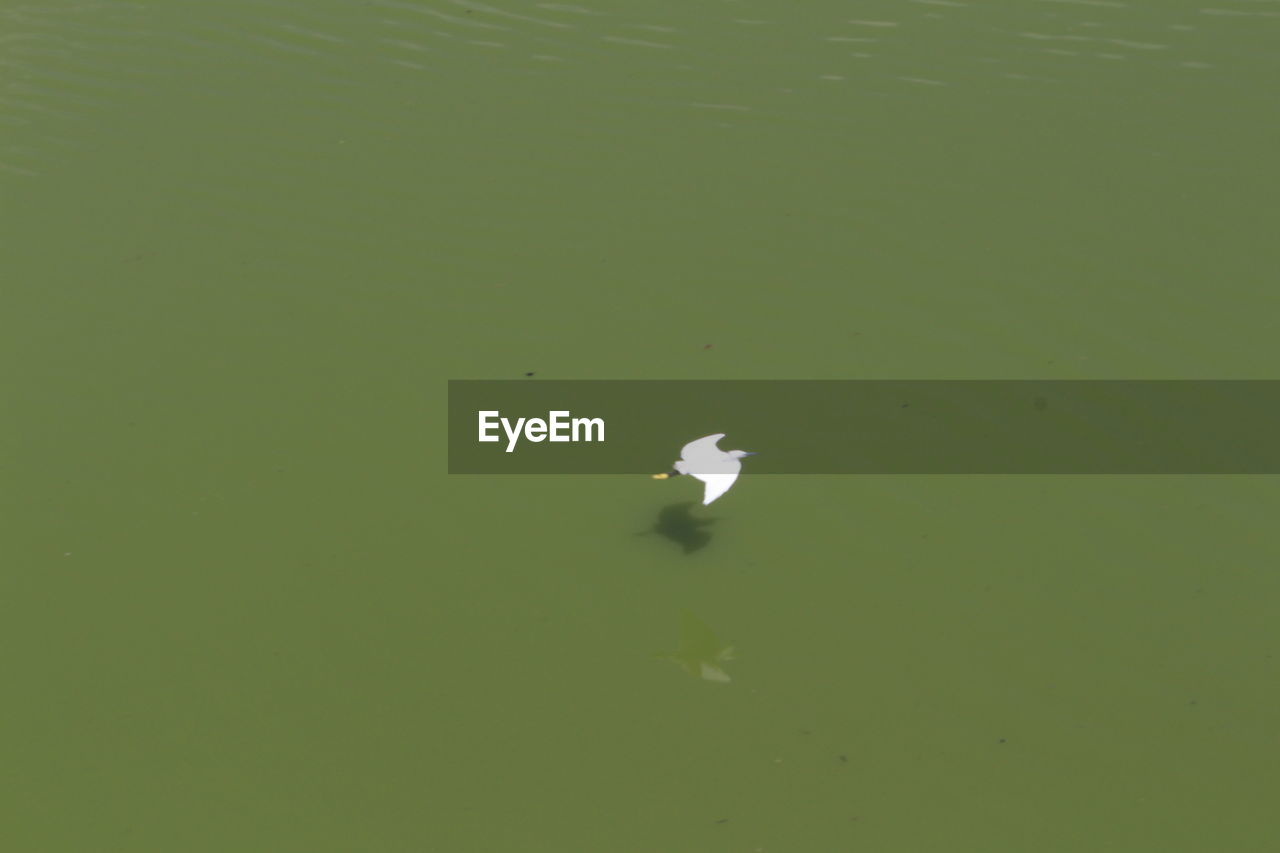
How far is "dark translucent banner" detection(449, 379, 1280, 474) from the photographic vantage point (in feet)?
11.4

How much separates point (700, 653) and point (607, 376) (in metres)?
0.93

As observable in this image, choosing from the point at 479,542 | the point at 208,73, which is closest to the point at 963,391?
the point at 479,542

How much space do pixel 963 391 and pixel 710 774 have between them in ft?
4.53

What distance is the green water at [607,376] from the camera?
283 cm

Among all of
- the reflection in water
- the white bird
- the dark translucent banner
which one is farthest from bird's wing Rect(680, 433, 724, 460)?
the reflection in water

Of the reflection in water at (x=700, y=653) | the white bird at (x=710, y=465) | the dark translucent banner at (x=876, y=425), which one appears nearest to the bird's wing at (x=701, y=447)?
the white bird at (x=710, y=465)

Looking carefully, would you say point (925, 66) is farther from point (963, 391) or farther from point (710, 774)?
point (710, 774)

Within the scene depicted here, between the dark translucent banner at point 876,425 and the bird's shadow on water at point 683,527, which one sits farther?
the dark translucent banner at point 876,425

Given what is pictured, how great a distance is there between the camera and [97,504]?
11.1 ft

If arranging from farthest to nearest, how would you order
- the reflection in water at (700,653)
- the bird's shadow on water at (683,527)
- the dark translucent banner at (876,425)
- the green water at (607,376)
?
the dark translucent banner at (876,425)
the bird's shadow on water at (683,527)
the reflection in water at (700,653)
the green water at (607,376)

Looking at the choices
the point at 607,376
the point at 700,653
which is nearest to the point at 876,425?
the point at 607,376

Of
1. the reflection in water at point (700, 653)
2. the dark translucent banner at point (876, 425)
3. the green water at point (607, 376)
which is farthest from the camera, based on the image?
the dark translucent banner at point (876, 425)

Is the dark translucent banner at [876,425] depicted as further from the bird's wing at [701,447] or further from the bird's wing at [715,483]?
the bird's wing at [715,483]

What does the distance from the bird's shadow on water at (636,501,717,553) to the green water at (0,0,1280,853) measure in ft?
0.05
